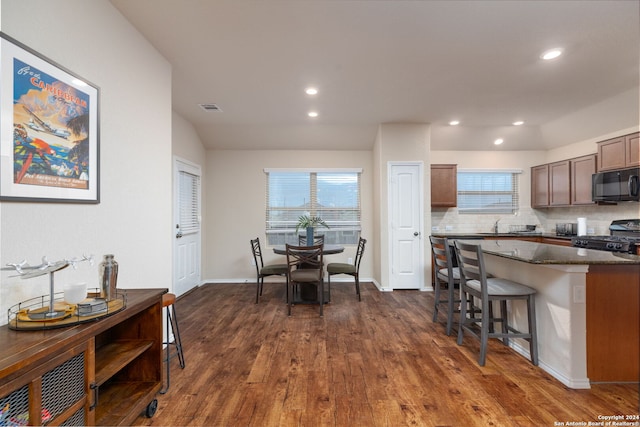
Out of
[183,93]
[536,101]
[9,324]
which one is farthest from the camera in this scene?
[536,101]

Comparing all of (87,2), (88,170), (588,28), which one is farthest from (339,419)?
(588,28)

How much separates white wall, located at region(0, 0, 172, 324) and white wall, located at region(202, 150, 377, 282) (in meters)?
2.53

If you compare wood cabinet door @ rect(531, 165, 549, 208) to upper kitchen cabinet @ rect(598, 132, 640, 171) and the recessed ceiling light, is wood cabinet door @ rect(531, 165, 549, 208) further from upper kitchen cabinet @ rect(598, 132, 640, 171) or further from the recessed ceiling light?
the recessed ceiling light

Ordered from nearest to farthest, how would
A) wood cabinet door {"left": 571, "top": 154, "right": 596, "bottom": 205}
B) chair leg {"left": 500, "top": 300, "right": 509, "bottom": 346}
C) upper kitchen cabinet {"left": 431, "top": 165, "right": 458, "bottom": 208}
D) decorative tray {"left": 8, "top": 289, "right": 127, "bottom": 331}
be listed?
decorative tray {"left": 8, "top": 289, "right": 127, "bottom": 331} < chair leg {"left": 500, "top": 300, "right": 509, "bottom": 346} < wood cabinet door {"left": 571, "top": 154, "right": 596, "bottom": 205} < upper kitchen cabinet {"left": 431, "top": 165, "right": 458, "bottom": 208}

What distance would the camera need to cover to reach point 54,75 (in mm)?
1493

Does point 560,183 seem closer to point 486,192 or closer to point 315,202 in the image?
point 486,192

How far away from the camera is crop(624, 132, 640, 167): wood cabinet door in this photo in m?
3.53

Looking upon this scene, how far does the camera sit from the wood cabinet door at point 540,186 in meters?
5.00

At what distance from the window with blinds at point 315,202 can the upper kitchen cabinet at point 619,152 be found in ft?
11.5

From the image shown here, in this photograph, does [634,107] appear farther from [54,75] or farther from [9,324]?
[9,324]

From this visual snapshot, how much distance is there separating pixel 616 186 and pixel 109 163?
5741 mm

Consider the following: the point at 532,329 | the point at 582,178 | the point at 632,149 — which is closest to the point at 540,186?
the point at 582,178

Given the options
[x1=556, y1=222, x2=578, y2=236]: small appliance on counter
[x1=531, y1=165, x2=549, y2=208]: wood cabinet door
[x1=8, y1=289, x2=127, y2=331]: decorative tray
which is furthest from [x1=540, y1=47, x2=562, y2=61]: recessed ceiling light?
[x1=8, y1=289, x2=127, y2=331]: decorative tray

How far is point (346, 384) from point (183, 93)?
139 inches
